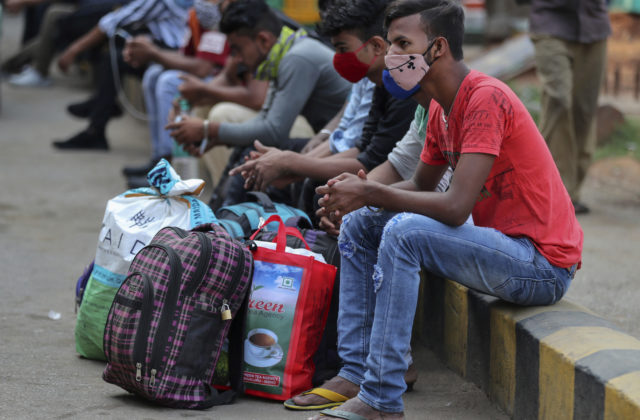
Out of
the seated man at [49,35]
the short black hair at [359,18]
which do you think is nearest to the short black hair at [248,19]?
the short black hair at [359,18]

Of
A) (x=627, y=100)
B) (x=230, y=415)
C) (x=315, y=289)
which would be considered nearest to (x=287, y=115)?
(x=315, y=289)

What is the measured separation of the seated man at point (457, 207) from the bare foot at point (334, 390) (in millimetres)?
220

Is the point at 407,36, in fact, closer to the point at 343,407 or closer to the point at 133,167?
the point at 343,407

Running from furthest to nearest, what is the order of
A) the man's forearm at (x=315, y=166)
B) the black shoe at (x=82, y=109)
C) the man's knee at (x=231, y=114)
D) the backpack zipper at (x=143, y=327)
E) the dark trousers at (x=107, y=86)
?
1. the black shoe at (x=82, y=109)
2. the dark trousers at (x=107, y=86)
3. the man's knee at (x=231, y=114)
4. the man's forearm at (x=315, y=166)
5. the backpack zipper at (x=143, y=327)

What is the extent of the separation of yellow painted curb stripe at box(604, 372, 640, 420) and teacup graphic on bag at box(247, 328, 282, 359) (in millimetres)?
1129

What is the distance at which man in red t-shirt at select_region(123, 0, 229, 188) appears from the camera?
6246mm

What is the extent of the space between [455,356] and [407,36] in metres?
1.21

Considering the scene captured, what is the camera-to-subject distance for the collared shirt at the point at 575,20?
5.26 m

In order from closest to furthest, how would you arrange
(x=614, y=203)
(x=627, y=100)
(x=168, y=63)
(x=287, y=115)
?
(x=287, y=115), (x=614, y=203), (x=168, y=63), (x=627, y=100)

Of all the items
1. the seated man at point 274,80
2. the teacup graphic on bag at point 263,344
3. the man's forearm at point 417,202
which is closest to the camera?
the man's forearm at point 417,202

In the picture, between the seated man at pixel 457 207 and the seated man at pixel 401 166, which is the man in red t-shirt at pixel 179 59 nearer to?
the seated man at pixel 401 166

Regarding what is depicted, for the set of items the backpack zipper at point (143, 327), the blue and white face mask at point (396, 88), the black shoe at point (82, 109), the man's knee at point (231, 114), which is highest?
the blue and white face mask at point (396, 88)

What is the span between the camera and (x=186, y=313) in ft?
9.09

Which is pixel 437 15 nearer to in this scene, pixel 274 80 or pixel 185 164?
pixel 274 80
